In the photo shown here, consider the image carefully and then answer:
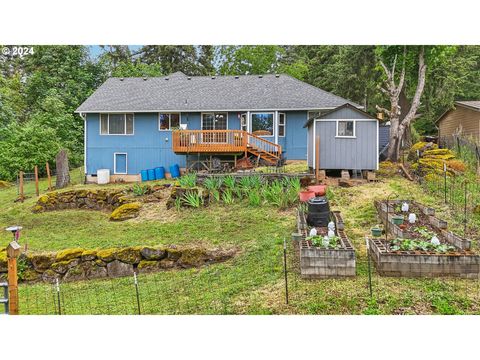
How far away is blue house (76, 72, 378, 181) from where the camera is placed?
Result: 9.32 metres

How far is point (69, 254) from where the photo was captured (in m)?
5.73

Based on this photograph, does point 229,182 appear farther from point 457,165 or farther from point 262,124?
point 457,165

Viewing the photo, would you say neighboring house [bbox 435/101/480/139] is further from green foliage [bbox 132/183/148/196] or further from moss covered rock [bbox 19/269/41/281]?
moss covered rock [bbox 19/269/41/281]

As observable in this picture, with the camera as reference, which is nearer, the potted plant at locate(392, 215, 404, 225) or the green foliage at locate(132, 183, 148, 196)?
the potted plant at locate(392, 215, 404, 225)

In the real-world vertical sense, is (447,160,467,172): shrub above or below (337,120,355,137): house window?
below

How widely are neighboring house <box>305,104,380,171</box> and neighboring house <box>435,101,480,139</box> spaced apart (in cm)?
175

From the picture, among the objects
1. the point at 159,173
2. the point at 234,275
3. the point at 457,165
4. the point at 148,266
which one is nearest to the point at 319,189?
the point at 457,165

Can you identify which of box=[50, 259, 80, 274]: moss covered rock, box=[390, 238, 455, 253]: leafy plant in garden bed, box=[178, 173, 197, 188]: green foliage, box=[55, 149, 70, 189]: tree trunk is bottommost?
box=[50, 259, 80, 274]: moss covered rock

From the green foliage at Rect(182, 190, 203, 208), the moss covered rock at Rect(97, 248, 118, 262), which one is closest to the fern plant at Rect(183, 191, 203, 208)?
the green foliage at Rect(182, 190, 203, 208)

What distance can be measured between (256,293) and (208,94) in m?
6.08

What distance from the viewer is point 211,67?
7633 mm

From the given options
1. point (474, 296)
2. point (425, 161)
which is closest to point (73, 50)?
point (425, 161)
